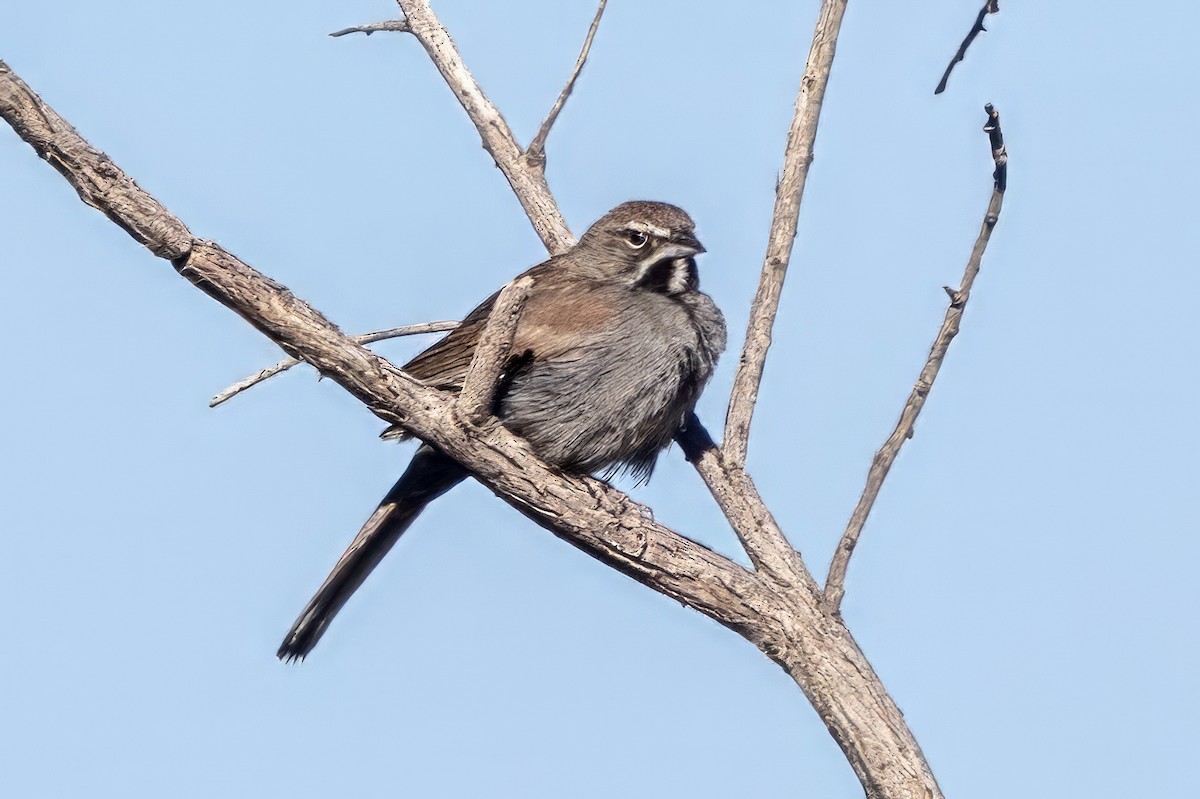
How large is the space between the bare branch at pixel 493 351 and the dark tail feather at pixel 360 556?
1.54 meters

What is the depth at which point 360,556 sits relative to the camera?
658 cm

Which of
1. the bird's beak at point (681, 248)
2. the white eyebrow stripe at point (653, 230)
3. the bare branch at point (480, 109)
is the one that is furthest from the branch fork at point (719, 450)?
the bare branch at point (480, 109)

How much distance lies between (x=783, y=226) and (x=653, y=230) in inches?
51.8

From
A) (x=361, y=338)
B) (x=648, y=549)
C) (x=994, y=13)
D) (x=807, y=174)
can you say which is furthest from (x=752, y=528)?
(x=994, y=13)

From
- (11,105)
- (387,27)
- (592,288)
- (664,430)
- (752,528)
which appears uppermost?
(387,27)

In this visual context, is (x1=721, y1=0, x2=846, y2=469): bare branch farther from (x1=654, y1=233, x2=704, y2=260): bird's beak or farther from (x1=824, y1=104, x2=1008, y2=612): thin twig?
(x1=654, y1=233, x2=704, y2=260): bird's beak

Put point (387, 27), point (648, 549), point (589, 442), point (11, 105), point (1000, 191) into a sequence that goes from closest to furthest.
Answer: point (11, 105) → point (1000, 191) → point (648, 549) → point (589, 442) → point (387, 27)

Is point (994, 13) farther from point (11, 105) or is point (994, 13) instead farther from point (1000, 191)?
point (11, 105)

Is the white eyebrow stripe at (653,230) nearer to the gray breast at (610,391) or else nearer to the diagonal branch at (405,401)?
the gray breast at (610,391)

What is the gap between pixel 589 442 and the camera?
6.16 m

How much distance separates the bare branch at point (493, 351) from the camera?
16.1 feet

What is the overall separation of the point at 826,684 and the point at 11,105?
3346 millimetres

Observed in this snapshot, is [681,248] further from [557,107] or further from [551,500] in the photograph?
[551,500]

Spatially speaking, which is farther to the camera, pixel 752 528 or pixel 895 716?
pixel 752 528
